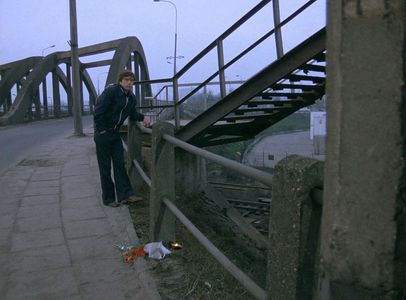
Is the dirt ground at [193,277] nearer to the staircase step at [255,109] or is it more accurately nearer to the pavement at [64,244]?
the pavement at [64,244]

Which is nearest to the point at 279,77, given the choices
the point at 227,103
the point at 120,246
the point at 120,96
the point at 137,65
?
the point at 227,103

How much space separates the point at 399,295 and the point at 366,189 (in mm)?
371

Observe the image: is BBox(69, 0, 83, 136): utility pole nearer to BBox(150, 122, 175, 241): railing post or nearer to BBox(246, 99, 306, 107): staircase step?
BBox(246, 99, 306, 107): staircase step

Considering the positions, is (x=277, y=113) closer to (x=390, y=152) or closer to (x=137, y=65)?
(x=390, y=152)

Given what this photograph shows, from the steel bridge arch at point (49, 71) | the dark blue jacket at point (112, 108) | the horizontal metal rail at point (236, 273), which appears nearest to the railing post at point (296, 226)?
the horizontal metal rail at point (236, 273)

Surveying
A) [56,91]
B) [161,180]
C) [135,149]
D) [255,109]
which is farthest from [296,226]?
[56,91]

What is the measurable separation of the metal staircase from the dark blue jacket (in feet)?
10.6

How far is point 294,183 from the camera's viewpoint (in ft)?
6.17

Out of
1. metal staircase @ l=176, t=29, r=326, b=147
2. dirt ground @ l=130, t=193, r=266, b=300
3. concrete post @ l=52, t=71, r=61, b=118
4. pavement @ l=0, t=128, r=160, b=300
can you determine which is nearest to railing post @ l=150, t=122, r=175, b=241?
dirt ground @ l=130, t=193, r=266, b=300

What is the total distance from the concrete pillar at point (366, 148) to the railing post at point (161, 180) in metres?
2.58

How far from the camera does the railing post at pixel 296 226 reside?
188cm

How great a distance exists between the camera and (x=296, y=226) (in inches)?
75.0

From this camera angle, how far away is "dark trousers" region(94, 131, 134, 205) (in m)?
5.72

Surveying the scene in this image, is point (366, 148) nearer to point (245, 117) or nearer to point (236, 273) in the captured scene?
point (236, 273)
